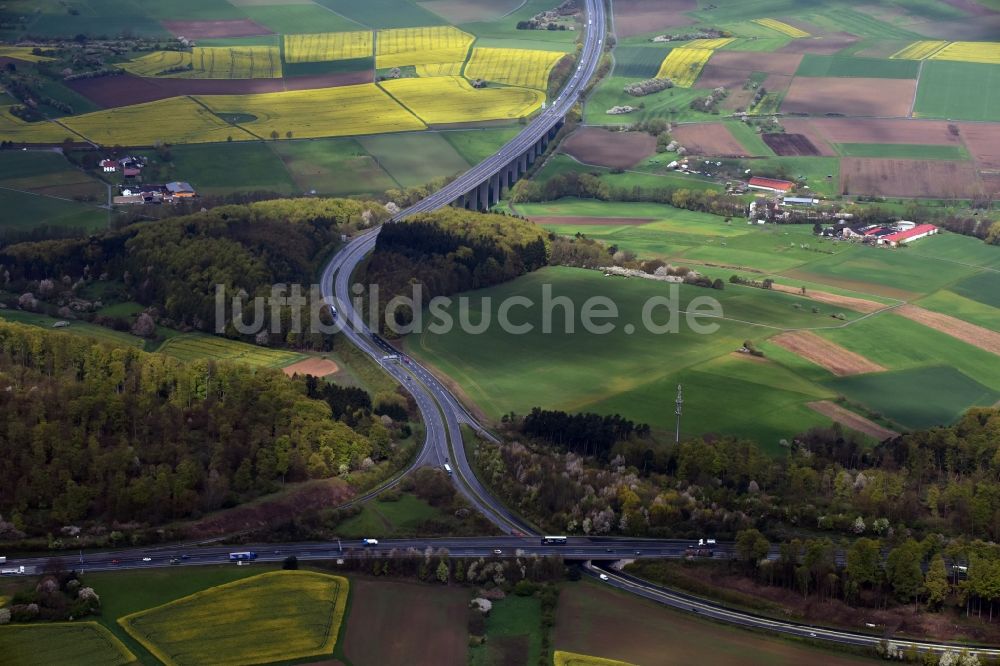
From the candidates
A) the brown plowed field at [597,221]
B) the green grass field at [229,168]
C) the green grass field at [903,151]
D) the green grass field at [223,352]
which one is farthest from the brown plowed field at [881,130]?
the green grass field at [223,352]

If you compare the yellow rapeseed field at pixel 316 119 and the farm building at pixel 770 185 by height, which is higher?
the yellow rapeseed field at pixel 316 119

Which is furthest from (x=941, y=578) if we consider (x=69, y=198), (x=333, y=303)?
(x=69, y=198)

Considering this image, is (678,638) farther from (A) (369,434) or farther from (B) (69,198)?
(B) (69,198)

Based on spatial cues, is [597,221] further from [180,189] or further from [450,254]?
[180,189]

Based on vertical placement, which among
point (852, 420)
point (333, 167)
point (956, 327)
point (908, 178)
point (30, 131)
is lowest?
point (852, 420)

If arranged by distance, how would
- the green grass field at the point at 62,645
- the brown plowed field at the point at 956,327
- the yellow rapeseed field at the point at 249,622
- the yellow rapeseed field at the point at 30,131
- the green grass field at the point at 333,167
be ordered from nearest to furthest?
the green grass field at the point at 62,645 → the yellow rapeseed field at the point at 249,622 → the brown plowed field at the point at 956,327 → the green grass field at the point at 333,167 → the yellow rapeseed field at the point at 30,131

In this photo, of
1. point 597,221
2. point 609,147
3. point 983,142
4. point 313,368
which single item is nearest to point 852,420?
point 313,368

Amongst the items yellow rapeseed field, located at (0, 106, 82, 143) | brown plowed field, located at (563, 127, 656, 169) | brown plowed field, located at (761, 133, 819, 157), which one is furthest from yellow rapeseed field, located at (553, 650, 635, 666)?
yellow rapeseed field, located at (0, 106, 82, 143)

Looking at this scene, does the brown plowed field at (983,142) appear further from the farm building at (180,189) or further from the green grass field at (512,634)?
the green grass field at (512,634)
